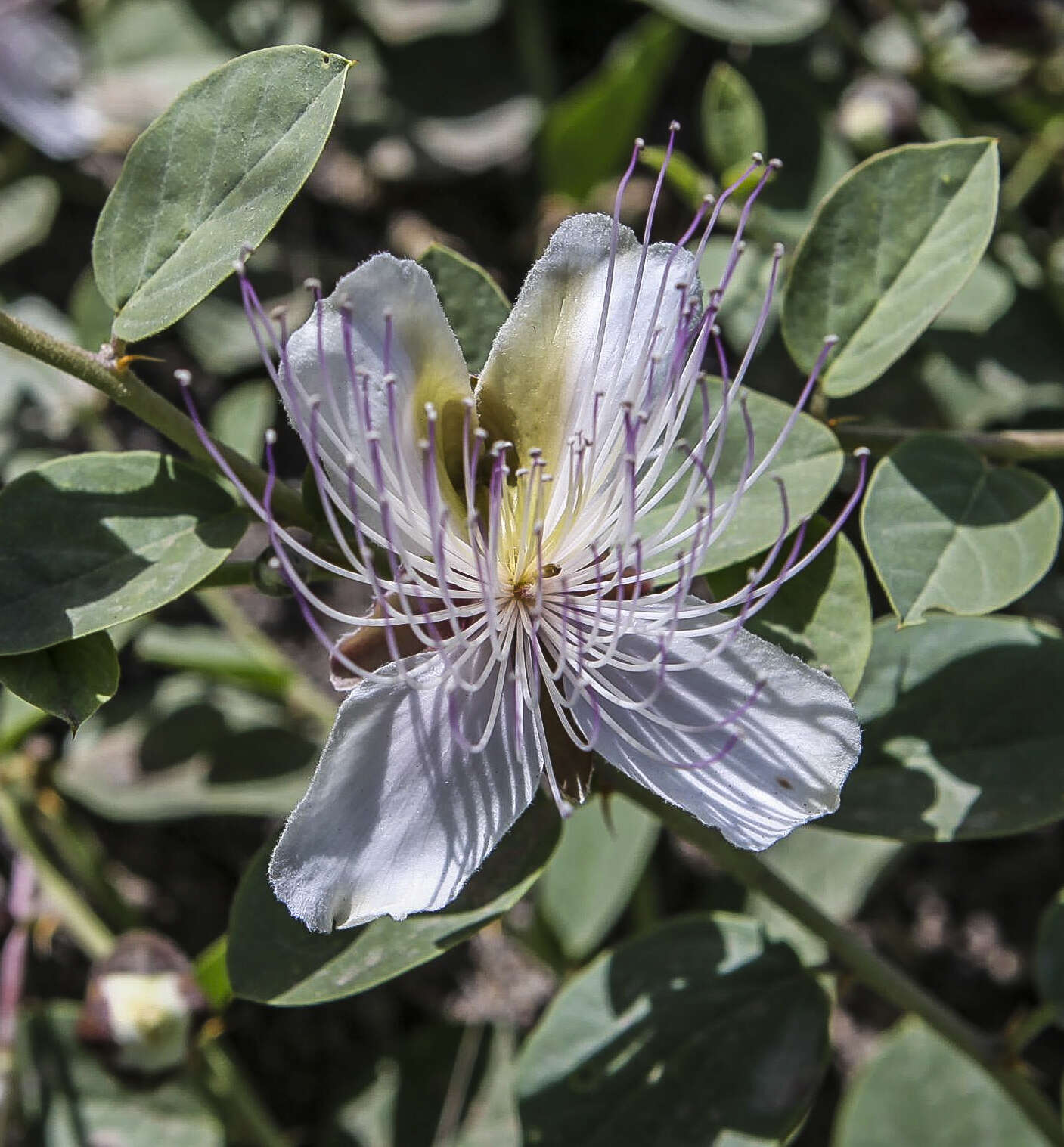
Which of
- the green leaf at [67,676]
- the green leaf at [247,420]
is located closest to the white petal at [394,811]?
the green leaf at [67,676]

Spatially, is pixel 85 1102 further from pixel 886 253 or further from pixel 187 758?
pixel 886 253

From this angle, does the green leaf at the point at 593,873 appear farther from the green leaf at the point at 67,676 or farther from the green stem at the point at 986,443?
the green leaf at the point at 67,676

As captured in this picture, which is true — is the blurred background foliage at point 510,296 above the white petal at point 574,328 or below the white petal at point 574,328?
below

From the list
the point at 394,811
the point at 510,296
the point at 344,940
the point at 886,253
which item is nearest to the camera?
the point at 394,811

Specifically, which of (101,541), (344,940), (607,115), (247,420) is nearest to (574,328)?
(101,541)

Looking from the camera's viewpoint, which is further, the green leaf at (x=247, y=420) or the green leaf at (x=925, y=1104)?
the green leaf at (x=247, y=420)

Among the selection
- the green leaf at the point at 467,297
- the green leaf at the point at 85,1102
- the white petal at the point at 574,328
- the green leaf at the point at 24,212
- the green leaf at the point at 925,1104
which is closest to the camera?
the white petal at the point at 574,328
